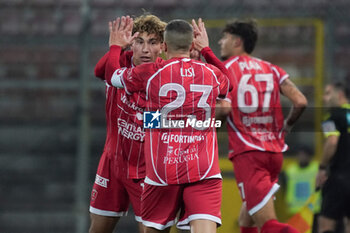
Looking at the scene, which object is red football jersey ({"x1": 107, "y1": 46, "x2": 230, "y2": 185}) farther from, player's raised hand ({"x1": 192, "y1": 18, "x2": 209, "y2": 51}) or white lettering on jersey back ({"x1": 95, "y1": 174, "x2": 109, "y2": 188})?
white lettering on jersey back ({"x1": 95, "y1": 174, "x2": 109, "y2": 188})

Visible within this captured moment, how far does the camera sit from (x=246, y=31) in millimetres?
5750

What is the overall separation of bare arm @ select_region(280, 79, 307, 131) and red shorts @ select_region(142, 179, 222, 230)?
74.2 inches

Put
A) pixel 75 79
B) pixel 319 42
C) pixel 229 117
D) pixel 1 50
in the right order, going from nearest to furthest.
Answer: pixel 229 117 → pixel 319 42 → pixel 75 79 → pixel 1 50

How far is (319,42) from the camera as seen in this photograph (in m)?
9.38

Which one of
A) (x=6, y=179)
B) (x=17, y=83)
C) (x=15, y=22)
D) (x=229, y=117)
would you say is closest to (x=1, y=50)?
(x=15, y=22)

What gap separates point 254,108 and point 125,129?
1400 mm

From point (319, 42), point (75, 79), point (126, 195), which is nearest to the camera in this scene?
point (126, 195)

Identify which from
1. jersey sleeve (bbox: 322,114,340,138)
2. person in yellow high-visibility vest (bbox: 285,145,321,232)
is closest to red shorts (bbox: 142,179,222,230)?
jersey sleeve (bbox: 322,114,340,138)

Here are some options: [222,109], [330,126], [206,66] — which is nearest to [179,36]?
[206,66]

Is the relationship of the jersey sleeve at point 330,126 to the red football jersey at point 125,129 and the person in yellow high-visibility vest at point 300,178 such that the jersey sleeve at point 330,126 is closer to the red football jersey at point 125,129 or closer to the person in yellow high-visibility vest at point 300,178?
the red football jersey at point 125,129

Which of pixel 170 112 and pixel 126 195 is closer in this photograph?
pixel 170 112

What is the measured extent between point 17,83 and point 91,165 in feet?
6.34

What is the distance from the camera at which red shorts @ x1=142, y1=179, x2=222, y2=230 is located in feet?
12.5

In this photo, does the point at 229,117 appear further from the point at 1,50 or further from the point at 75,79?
the point at 1,50
